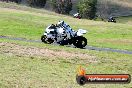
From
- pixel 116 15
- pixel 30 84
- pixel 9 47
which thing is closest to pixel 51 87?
pixel 30 84

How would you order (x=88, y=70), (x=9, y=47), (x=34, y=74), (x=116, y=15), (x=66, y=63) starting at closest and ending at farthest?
(x=34, y=74) → (x=88, y=70) → (x=66, y=63) → (x=9, y=47) → (x=116, y=15)

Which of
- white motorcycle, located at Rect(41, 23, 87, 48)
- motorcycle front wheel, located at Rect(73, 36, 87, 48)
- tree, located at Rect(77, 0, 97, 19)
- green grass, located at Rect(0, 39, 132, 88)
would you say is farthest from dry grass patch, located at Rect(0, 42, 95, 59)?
tree, located at Rect(77, 0, 97, 19)

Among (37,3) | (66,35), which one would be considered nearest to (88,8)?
(37,3)

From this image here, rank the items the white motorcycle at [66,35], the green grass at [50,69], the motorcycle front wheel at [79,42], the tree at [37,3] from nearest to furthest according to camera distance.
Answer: the green grass at [50,69] → the white motorcycle at [66,35] → the motorcycle front wheel at [79,42] → the tree at [37,3]

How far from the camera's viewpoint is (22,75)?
18766 millimetres

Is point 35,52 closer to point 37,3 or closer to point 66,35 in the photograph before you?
point 66,35

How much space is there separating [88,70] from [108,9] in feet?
576

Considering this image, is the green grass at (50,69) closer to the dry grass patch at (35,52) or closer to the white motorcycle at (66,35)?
the dry grass patch at (35,52)

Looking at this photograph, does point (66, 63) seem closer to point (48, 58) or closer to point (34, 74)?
point (48, 58)

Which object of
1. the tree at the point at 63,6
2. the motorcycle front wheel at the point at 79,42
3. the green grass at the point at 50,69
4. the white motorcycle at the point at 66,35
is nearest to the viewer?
the green grass at the point at 50,69

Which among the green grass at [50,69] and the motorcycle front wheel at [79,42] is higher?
the green grass at [50,69]

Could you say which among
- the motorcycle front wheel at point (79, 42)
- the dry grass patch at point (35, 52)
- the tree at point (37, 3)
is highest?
the dry grass patch at point (35, 52)

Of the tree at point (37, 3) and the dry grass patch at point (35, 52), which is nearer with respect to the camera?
the dry grass patch at point (35, 52)

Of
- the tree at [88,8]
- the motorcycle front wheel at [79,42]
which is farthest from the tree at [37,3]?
the motorcycle front wheel at [79,42]
